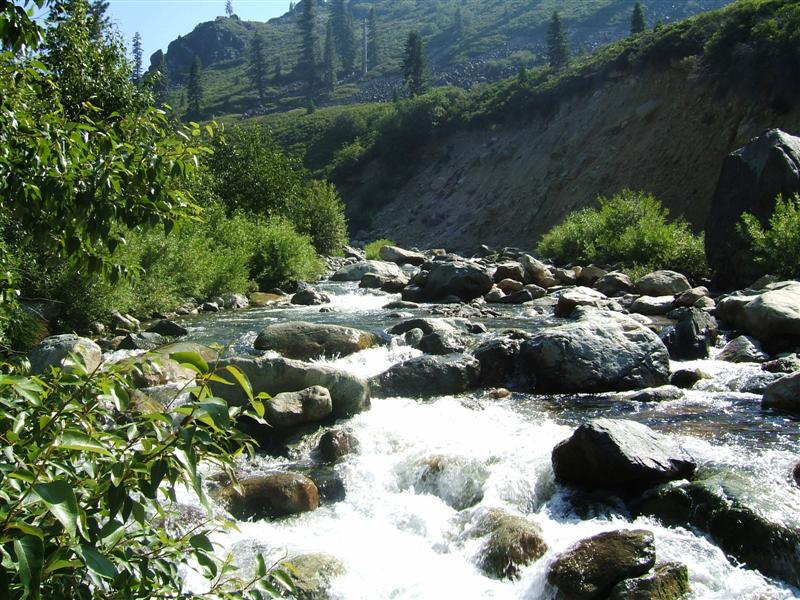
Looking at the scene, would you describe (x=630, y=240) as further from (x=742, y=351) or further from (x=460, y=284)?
(x=742, y=351)

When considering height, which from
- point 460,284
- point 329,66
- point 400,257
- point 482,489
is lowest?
point 400,257

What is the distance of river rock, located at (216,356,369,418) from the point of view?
9.91 meters

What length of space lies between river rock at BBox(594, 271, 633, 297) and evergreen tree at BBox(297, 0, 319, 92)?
4707 inches

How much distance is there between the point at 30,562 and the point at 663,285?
1966 centimetres

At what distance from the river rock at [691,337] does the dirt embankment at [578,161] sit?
62.6 ft

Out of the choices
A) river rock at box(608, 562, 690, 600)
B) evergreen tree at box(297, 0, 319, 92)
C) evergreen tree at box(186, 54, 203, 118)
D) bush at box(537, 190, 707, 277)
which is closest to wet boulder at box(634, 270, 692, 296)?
bush at box(537, 190, 707, 277)

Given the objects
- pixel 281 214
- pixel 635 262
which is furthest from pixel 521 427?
pixel 281 214

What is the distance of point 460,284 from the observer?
2108 centimetres

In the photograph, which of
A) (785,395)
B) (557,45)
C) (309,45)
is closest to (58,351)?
(785,395)

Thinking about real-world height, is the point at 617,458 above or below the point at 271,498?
above

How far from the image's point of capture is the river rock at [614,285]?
19969 mm

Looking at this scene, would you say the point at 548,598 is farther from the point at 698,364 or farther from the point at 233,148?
the point at 233,148

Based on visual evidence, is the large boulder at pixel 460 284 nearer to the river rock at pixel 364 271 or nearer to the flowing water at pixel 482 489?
the river rock at pixel 364 271

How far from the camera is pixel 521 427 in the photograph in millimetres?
9023
